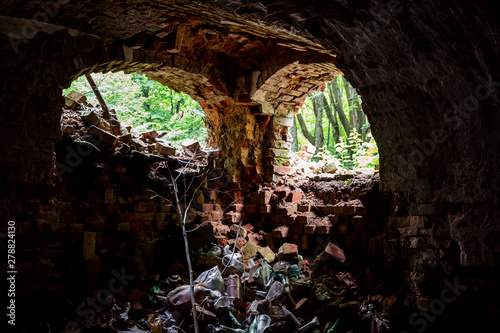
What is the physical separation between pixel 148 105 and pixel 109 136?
5.44m

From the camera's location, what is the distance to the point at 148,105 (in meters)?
9.48

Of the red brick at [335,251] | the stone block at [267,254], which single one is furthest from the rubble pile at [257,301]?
the stone block at [267,254]

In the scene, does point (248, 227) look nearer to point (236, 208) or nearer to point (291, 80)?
point (236, 208)

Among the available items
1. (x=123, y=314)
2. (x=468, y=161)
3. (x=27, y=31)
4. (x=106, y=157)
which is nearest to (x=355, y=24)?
(x=468, y=161)

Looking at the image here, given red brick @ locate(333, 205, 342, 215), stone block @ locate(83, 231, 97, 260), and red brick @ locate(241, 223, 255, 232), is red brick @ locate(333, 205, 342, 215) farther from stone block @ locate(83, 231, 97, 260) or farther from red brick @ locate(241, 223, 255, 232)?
A: stone block @ locate(83, 231, 97, 260)

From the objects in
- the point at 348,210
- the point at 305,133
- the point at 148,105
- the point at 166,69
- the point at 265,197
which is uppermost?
the point at 148,105

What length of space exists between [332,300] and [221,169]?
230 centimetres

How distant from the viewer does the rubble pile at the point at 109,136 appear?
4.18m

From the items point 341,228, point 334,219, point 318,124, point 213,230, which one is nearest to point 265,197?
point 213,230

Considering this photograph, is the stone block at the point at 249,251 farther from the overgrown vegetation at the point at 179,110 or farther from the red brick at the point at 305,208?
the overgrown vegetation at the point at 179,110

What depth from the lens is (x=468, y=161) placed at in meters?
2.72

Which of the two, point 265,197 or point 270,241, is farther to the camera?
point 265,197

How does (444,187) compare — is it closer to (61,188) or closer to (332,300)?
(332,300)

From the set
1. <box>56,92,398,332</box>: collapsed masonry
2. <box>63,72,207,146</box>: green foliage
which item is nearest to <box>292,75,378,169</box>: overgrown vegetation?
<box>63,72,207,146</box>: green foliage
